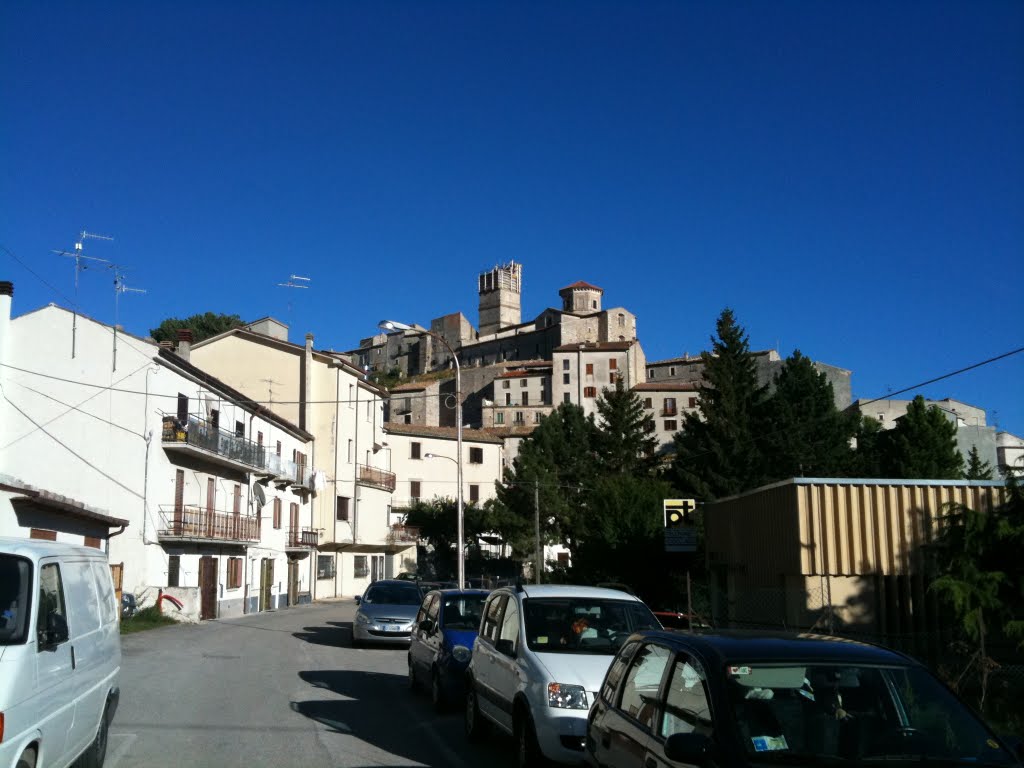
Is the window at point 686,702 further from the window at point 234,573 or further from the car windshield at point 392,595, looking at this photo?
the window at point 234,573

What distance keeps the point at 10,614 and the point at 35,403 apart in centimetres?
2900

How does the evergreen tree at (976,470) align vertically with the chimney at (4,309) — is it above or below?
below

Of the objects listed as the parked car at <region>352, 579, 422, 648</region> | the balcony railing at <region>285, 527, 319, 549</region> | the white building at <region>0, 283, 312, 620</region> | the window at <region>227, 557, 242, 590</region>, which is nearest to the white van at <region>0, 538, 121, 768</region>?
the parked car at <region>352, 579, 422, 648</region>

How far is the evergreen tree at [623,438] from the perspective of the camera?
248 feet

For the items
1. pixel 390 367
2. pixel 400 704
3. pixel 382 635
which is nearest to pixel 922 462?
pixel 382 635

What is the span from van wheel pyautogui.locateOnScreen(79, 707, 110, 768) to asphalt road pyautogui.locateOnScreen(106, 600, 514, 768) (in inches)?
34.4

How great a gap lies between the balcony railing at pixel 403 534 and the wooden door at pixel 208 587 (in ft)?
81.6

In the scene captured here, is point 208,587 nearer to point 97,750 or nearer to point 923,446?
point 97,750

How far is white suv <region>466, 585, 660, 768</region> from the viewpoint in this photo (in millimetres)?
8375

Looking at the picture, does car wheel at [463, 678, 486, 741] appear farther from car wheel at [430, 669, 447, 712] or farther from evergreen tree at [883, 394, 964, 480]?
evergreen tree at [883, 394, 964, 480]

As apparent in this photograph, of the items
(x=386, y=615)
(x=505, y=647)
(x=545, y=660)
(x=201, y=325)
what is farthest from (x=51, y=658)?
(x=201, y=325)

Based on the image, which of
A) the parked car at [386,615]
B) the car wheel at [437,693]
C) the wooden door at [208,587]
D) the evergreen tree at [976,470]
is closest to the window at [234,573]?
the wooden door at [208,587]

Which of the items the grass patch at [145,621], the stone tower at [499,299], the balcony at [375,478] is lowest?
the grass patch at [145,621]

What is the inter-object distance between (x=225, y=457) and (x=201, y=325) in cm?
6481
